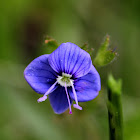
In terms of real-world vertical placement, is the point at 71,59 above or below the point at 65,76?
above

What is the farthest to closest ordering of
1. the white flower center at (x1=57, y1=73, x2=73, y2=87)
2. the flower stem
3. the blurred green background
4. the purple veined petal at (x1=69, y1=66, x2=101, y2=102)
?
1. the blurred green background
2. the white flower center at (x1=57, y1=73, x2=73, y2=87)
3. the purple veined petal at (x1=69, y1=66, x2=101, y2=102)
4. the flower stem

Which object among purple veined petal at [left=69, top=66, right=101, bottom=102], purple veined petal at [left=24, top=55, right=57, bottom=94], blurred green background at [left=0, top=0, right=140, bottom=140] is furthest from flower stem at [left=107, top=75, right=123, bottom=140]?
blurred green background at [left=0, top=0, right=140, bottom=140]

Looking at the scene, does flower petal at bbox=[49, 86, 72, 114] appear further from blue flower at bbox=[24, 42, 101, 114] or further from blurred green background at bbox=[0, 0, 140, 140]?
blurred green background at bbox=[0, 0, 140, 140]

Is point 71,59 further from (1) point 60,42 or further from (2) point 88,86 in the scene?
(1) point 60,42

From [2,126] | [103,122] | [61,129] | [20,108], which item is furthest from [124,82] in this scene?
[2,126]

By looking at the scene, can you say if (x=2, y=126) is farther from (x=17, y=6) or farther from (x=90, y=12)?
(x=90, y=12)

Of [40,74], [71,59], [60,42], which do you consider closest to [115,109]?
[71,59]
